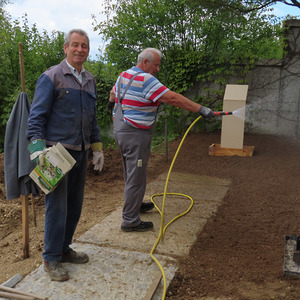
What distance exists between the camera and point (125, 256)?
3002 millimetres

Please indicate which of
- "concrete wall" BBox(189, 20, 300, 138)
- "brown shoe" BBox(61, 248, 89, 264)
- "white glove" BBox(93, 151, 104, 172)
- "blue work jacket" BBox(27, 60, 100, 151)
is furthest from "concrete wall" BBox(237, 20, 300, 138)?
"brown shoe" BBox(61, 248, 89, 264)

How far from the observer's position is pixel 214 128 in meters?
9.13

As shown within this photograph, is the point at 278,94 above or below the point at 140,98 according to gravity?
above

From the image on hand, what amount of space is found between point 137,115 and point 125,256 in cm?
133

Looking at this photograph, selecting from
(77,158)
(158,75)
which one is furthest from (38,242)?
(158,75)

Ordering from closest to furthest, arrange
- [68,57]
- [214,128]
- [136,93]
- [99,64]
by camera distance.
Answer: [68,57] → [136,93] → [214,128] → [99,64]

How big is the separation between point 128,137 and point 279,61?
250 inches

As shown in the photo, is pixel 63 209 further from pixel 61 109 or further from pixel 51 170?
pixel 61 109

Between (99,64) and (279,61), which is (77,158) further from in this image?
(99,64)

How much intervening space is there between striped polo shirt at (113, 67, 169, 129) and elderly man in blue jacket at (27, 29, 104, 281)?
2.07 feet

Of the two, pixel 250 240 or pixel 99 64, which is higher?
pixel 99 64

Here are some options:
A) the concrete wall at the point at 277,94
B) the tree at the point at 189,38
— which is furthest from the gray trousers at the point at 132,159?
the concrete wall at the point at 277,94

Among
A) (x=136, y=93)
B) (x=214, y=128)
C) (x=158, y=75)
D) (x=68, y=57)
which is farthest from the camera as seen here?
(x=214, y=128)

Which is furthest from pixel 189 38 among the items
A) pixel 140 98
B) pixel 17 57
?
pixel 140 98
